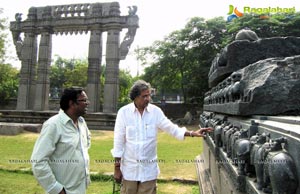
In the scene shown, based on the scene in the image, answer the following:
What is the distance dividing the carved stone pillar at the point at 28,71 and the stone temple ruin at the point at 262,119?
57.4 ft

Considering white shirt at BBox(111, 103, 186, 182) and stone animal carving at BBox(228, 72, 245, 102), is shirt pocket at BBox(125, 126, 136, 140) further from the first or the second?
stone animal carving at BBox(228, 72, 245, 102)

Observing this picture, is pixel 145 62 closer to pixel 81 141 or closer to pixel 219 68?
pixel 219 68

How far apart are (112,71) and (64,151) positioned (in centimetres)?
1459

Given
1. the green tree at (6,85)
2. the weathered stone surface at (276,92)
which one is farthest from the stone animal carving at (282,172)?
the green tree at (6,85)

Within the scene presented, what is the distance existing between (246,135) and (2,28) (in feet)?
66.0

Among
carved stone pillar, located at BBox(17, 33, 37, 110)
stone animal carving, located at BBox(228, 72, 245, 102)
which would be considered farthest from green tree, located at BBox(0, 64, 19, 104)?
stone animal carving, located at BBox(228, 72, 245, 102)

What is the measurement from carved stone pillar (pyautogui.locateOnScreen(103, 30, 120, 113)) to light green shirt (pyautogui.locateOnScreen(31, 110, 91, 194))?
46.2ft

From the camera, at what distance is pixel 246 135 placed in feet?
6.61

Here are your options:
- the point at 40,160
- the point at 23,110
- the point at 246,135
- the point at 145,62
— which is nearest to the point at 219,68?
the point at 246,135

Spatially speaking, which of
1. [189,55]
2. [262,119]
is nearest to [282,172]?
[262,119]

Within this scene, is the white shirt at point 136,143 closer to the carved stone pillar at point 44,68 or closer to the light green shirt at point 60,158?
the light green shirt at point 60,158

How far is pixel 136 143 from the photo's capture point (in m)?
2.85

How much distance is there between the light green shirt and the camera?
215cm

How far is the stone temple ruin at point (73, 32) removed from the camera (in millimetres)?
16609
